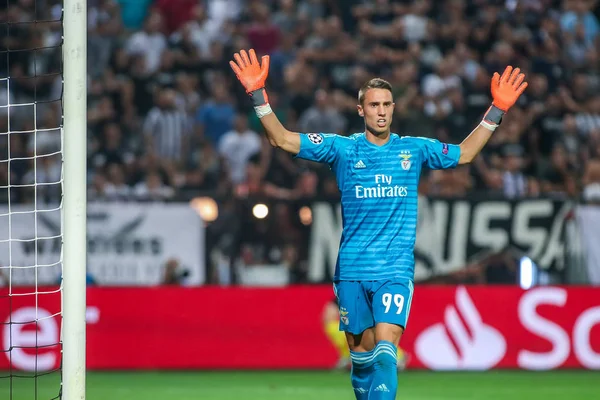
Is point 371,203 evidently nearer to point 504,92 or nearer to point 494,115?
point 494,115

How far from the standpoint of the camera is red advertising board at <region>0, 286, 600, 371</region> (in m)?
13.7

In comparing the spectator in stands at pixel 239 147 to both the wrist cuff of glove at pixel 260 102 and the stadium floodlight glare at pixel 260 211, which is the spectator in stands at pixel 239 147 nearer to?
the stadium floodlight glare at pixel 260 211

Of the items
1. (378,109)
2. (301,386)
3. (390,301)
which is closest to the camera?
(390,301)

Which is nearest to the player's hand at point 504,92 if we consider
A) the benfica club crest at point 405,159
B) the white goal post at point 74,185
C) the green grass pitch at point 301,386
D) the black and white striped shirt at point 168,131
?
the benfica club crest at point 405,159

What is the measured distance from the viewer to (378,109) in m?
7.09

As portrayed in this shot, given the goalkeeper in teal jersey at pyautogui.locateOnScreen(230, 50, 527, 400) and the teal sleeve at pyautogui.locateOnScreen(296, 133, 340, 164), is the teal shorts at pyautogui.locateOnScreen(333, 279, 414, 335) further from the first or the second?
the teal sleeve at pyautogui.locateOnScreen(296, 133, 340, 164)

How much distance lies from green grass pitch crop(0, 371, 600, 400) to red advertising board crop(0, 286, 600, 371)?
0.34 metres

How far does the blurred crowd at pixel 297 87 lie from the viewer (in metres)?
15.0

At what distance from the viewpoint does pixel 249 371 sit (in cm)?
1368

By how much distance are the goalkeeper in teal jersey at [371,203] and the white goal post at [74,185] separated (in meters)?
1.02

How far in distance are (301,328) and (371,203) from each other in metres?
7.01

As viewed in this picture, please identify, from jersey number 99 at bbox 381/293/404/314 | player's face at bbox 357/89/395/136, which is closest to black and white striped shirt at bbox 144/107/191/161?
player's face at bbox 357/89/395/136

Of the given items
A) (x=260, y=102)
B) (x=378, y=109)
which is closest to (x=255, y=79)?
(x=260, y=102)

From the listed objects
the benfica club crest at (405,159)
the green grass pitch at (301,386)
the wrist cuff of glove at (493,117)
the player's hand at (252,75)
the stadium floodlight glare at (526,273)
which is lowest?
the green grass pitch at (301,386)
